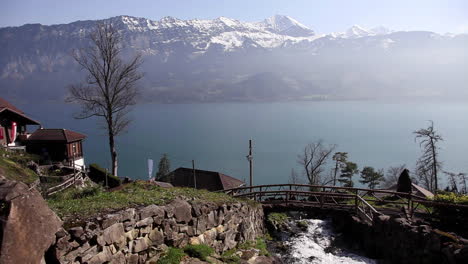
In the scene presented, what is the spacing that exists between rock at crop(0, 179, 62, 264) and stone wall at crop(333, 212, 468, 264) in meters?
12.4

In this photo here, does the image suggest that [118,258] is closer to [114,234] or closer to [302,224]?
[114,234]

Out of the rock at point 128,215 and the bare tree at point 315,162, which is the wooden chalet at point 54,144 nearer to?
the rock at point 128,215

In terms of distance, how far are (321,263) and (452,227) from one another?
582cm

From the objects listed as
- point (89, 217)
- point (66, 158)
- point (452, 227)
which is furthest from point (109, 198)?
point (66, 158)

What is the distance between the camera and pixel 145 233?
383 inches

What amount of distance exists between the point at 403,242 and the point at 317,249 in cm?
474

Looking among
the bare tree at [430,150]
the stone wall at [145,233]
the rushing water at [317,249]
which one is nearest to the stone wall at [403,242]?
the rushing water at [317,249]

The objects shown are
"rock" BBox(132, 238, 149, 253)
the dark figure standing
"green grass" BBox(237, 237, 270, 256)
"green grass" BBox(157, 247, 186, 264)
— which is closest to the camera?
"rock" BBox(132, 238, 149, 253)

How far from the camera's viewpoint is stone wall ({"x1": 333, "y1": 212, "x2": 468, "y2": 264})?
12260 mm

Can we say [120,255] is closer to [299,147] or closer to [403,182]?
[403,182]

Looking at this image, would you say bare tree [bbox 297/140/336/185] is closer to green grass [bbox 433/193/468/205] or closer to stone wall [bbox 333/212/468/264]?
stone wall [bbox 333/212/468/264]

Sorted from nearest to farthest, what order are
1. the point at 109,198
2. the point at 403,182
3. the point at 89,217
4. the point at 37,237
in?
1. the point at 37,237
2. the point at 89,217
3. the point at 109,198
4. the point at 403,182

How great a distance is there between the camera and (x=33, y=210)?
6.79m

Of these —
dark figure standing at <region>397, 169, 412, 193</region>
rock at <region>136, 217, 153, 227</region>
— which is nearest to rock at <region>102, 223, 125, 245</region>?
rock at <region>136, 217, 153, 227</region>
